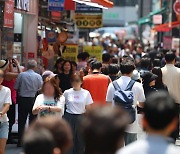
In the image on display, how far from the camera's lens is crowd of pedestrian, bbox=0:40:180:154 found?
14.6 ft

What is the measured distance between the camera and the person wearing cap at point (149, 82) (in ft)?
37.3

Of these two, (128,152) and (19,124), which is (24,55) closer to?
(19,124)

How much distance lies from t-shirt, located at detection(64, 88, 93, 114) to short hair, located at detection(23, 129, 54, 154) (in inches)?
234

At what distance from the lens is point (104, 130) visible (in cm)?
430

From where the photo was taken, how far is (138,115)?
35.8 feet

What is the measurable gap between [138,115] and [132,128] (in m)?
0.80

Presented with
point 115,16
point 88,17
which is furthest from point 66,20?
point 115,16

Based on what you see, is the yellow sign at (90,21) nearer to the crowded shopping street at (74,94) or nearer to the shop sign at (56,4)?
the crowded shopping street at (74,94)

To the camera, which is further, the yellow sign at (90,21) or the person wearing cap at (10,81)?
the yellow sign at (90,21)

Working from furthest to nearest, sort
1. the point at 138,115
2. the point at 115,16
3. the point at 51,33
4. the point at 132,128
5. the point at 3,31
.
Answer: the point at 115,16 < the point at 51,33 < the point at 3,31 < the point at 138,115 < the point at 132,128

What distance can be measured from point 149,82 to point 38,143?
6.93 meters

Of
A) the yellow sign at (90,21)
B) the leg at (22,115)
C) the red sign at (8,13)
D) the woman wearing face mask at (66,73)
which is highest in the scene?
the red sign at (8,13)

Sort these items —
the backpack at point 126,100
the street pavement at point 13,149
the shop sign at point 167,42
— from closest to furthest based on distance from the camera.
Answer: the backpack at point 126,100 < the street pavement at point 13,149 < the shop sign at point 167,42

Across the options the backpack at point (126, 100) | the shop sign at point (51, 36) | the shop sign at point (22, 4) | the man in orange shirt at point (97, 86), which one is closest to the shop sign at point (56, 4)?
the shop sign at point (51, 36)
